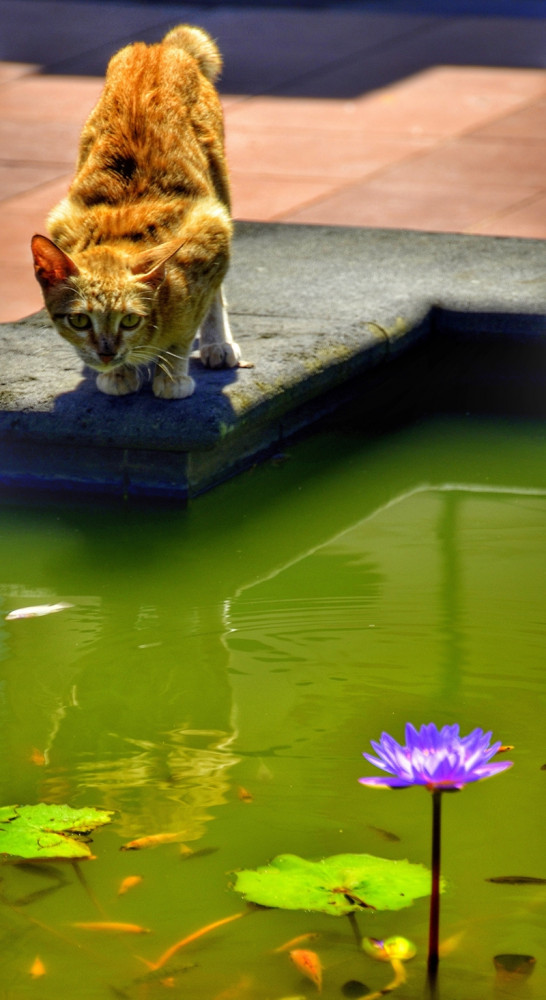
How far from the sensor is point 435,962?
2.09 metres

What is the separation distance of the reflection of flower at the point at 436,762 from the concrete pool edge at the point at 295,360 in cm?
230

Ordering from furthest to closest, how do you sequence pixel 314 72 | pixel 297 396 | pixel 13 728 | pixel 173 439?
pixel 314 72
pixel 297 396
pixel 173 439
pixel 13 728

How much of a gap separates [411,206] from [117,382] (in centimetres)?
280

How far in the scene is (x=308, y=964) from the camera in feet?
7.29

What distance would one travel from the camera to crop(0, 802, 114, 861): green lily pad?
8.13 ft

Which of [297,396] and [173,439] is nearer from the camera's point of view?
[173,439]

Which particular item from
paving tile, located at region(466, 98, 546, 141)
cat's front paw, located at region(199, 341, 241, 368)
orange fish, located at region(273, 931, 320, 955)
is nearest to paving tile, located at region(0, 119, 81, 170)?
paving tile, located at region(466, 98, 546, 141)

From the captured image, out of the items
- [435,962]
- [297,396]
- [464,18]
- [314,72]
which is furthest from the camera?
[464,18]

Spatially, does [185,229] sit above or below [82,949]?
above

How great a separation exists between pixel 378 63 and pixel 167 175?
5.95m

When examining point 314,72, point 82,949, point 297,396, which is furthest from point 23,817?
point 314,72

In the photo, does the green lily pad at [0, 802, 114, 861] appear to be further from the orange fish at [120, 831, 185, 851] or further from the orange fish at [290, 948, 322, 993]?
the orange fish at [290, 948, 322, 993]

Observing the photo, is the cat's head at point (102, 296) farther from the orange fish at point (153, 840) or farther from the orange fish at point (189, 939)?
the orange fish at point (189, 939)

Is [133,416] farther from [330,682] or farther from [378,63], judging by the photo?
[378,63]
